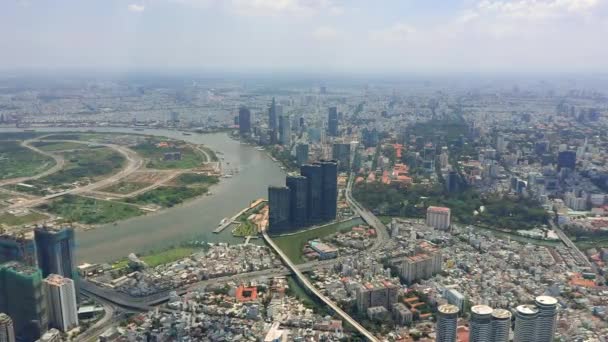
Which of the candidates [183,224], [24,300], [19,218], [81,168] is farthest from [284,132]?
[24,300]

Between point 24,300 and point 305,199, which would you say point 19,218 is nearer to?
point 24,300

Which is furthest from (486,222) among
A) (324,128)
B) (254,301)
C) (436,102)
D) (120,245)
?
(436,102)

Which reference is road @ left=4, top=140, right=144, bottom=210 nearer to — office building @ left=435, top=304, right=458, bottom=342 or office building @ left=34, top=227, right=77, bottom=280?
office building @ left=34, top=227, right=77, bottom=280

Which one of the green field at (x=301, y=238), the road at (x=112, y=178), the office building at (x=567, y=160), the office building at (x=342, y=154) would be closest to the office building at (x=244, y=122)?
the road at (x=112, y=178)

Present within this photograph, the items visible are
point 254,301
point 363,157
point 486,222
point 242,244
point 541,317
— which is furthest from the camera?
point 363,157

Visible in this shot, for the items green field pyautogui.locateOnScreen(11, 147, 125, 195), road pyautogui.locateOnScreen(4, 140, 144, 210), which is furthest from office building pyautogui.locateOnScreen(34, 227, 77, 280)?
green field pyautogui.locateOnScreen(11, 147, 125, 195)

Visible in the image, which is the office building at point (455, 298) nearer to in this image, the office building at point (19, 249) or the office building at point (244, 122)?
the office building at point (19, 249)

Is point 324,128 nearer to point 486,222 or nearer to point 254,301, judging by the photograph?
point 486,222
